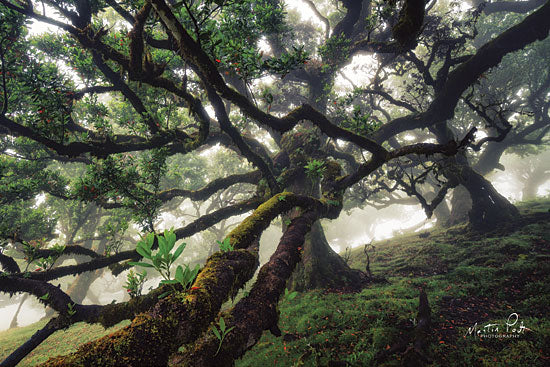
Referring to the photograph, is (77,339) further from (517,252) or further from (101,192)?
(517,252)

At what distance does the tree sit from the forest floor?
123 centimetres

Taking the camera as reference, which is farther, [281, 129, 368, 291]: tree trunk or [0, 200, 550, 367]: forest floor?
[281, 129, 368, 291]: tree trunk

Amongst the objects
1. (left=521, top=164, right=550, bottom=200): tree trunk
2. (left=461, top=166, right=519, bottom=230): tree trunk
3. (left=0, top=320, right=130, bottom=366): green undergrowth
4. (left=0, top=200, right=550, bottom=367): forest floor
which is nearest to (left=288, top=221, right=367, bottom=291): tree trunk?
(left=0, top=200, right=550, bottom=367): forest floor

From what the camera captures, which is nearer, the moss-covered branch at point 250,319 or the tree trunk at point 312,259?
the moss-covered branch at point 250,319

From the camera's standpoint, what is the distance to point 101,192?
254 inches

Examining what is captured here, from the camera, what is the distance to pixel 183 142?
7684mm

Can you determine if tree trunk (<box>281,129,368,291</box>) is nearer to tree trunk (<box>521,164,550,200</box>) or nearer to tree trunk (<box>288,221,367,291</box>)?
tree trunk (<box>288,221,367,291</box>)

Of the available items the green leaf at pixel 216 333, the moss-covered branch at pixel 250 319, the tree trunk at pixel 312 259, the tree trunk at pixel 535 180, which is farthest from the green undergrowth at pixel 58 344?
the tree trunk at pixel 535 180

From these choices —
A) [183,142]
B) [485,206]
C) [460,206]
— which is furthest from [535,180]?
[183,142]

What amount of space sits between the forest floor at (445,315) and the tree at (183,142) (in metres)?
1.23

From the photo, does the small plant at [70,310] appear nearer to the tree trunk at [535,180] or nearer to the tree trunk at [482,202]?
the tree trunk at [482,202]

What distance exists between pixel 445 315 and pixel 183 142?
29.8 feet

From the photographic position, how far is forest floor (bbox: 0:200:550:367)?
4262 mm

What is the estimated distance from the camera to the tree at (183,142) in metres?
1.91
